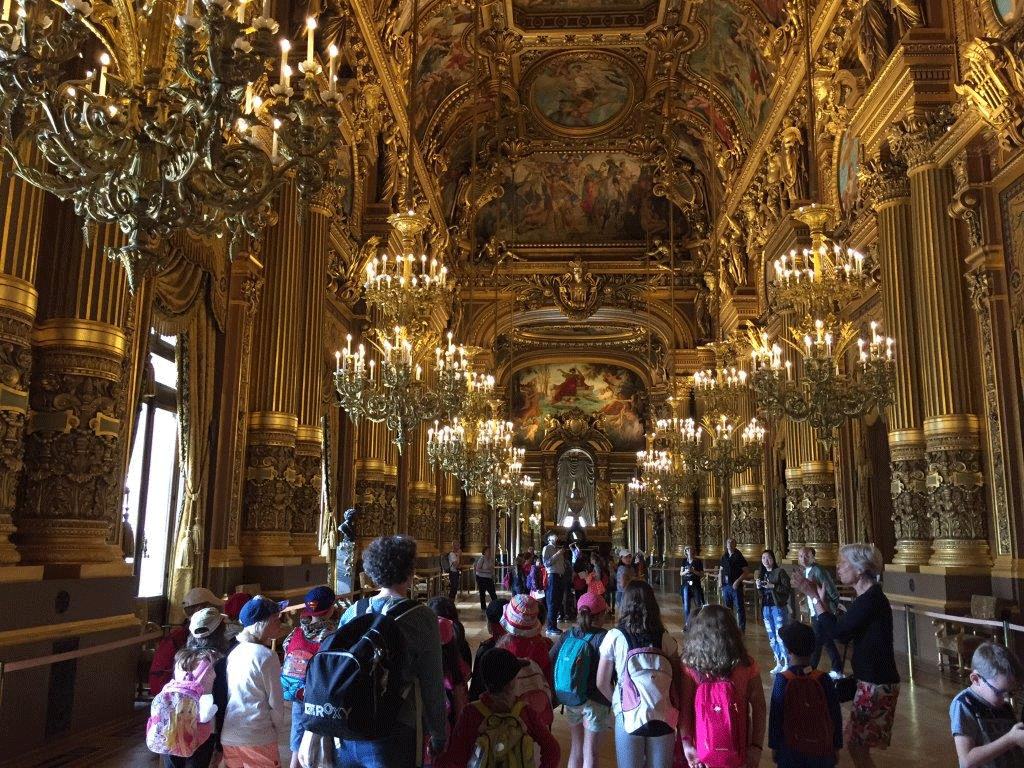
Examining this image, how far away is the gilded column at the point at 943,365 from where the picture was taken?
9138mm

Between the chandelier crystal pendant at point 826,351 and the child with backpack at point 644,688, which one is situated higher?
the chandelier crystal pendant at point 826,351

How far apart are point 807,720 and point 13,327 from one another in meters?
5.01

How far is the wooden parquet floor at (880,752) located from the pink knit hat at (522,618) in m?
1.76

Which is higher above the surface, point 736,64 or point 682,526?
point 736,64

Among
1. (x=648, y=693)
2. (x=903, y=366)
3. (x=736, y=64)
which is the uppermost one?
(x=736, y=64)

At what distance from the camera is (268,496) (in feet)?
33.1

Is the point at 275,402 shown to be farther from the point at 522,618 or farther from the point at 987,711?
the point at 987,711

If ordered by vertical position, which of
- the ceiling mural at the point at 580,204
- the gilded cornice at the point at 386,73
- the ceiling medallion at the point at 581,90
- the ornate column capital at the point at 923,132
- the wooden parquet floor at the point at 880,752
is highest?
the ceiling medallion at the point at 581,90

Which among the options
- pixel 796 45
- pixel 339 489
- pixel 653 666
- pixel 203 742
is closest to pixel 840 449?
pixel 796 45

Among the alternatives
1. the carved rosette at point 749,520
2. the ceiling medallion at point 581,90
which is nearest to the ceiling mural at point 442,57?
the ceiling medallion at point 581,90

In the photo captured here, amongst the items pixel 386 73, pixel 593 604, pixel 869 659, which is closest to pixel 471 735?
pixel 593 604

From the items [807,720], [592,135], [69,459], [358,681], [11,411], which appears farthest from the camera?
[592,135]

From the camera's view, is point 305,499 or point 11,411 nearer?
point 11,411

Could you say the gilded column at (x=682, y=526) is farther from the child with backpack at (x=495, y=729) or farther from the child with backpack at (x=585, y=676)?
the child with backpack at (x=495, y=729)
